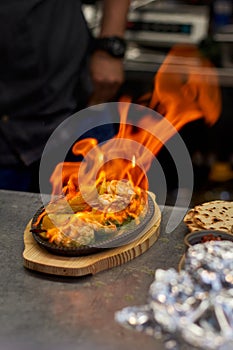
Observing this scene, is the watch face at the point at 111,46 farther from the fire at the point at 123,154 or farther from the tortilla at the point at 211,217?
the tortilla at the point at 211,217

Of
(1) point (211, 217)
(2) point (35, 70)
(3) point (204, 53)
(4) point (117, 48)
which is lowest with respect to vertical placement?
(3) point (204, 53)

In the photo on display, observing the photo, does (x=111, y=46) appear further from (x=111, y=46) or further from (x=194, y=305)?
(x=194, y=305)

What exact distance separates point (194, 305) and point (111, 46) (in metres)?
1.62

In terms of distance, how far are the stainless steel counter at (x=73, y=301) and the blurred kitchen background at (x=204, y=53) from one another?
1.63 metres

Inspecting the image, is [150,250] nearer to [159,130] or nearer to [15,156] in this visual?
[159,130]

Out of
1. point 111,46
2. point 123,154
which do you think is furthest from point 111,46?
point 123,154

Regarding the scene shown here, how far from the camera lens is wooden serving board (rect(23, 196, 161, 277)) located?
1.45 meters

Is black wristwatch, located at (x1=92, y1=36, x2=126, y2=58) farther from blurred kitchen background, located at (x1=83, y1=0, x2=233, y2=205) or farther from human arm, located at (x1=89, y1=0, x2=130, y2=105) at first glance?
blurred kitchen background, located at (x1=83, y1=0, x2=233, y2=205)

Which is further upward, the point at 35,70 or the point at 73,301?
the point at 35,70

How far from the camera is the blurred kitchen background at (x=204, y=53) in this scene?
10.8 feet

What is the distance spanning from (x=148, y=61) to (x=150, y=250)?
6.48 ft

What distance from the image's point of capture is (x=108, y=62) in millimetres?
2602

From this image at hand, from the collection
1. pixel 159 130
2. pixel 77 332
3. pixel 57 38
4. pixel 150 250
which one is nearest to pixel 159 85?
pixel 57 38

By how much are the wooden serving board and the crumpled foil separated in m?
0.19
